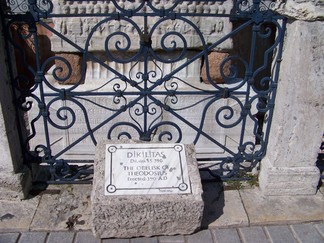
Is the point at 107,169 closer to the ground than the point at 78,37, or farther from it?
closer to the ground

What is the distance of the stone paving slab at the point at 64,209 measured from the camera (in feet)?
9.43

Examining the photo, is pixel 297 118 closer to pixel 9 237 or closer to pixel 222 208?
pixel 222 208

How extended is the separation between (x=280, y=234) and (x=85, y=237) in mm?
1457

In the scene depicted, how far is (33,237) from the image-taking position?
2791 millimetres

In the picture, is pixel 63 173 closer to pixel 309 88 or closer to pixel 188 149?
pixel 188 149

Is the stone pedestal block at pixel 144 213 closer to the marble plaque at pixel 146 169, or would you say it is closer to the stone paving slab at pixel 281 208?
the marble plaque at pixel 146 169

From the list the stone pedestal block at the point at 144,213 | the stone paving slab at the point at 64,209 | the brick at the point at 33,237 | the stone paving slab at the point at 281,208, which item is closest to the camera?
the stone pedestal block at the point at 144,213

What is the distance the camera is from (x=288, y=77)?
112 inches

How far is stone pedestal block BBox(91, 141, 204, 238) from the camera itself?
2658mm

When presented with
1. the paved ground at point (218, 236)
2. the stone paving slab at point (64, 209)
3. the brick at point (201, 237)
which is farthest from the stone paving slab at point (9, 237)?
the brick at point (201, 237)

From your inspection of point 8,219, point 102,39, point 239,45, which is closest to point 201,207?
point 8,219

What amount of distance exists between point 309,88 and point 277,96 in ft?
0.89

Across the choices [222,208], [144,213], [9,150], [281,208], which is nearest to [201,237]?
[222,208]

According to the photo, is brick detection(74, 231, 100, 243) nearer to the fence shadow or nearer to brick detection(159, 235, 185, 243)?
brick detection(159, 235, 185, 243)
